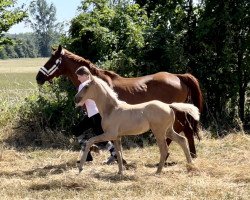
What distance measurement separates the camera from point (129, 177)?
254 inches

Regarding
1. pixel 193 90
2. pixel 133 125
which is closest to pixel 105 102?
pixel 133 125

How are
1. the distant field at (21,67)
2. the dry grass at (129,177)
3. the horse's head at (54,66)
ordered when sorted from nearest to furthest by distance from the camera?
the dry grass at (129,177)
the horse's head at (54,66)
the distant field at (21,67)

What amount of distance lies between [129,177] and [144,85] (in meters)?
2.34

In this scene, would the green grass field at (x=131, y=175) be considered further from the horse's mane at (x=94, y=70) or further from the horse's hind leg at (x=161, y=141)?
the horse's mane at (x=94, y=70)

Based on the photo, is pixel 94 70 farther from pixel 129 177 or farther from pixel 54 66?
pixel 129 177

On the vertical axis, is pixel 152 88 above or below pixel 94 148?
above

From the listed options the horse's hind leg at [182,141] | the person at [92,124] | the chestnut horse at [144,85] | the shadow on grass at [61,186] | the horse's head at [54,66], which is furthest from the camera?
the horse's head at [54,66]

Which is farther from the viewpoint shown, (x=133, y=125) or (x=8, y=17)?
(x=8, y=17)

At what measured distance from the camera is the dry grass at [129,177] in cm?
557

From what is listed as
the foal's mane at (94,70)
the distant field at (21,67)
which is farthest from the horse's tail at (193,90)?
the distant field at (21,67)

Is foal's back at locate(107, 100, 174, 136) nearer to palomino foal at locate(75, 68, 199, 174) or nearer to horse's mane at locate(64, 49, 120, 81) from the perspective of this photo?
palomino foal at locate(75, 68, 199, 174)

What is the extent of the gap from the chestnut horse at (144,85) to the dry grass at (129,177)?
683mm

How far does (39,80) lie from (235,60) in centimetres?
545

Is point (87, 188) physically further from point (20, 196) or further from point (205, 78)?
point (205, 78)
